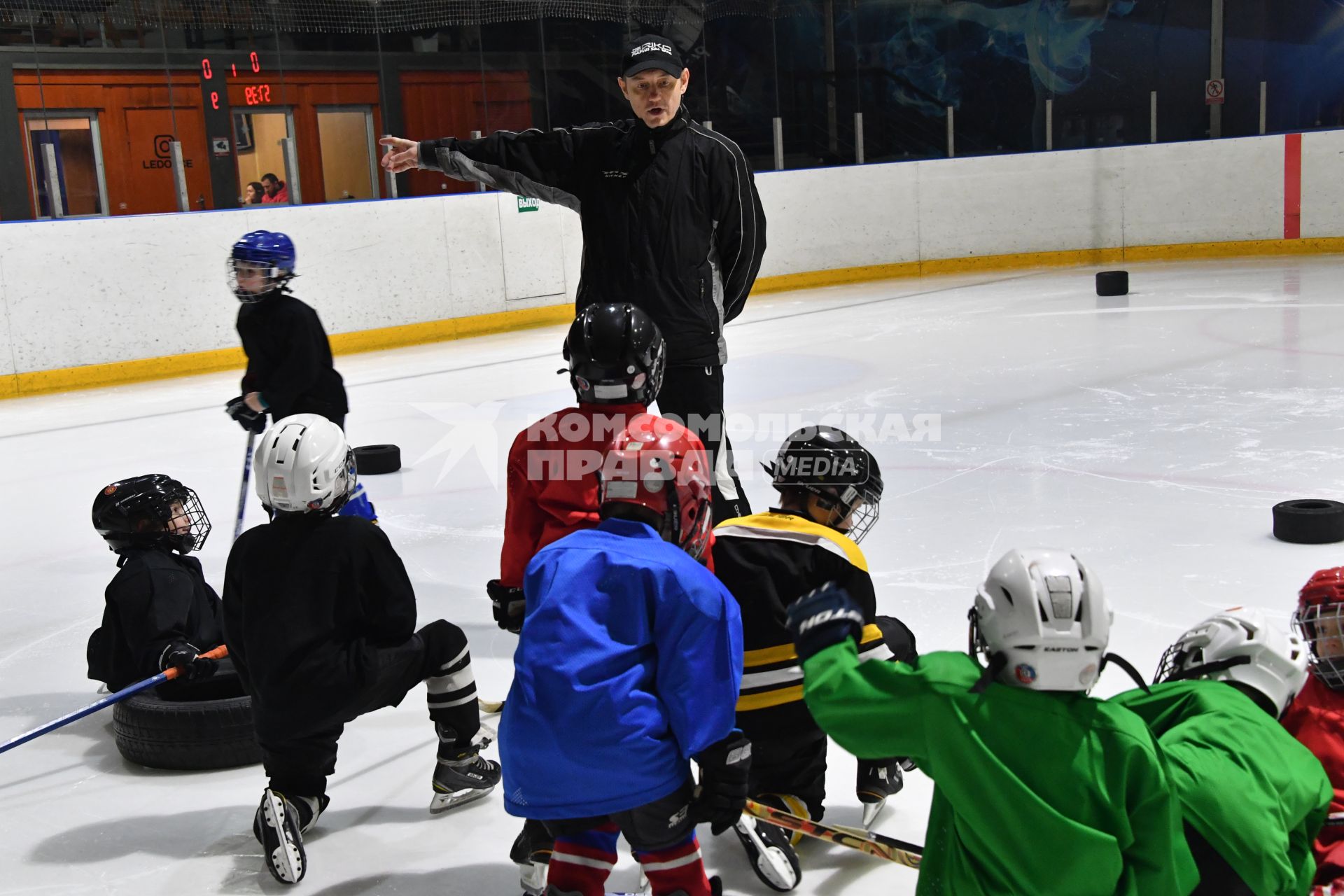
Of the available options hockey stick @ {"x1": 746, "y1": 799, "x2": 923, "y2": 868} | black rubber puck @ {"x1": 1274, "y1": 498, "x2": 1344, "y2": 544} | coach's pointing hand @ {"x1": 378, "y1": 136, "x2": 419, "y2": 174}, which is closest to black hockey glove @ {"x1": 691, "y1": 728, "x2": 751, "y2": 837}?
hockey stick @ {"x1": 746, "y1": 799, "x2": 923, "y2": 868}

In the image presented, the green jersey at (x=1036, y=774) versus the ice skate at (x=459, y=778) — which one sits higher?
the green jersey at (x=1036, y=774)

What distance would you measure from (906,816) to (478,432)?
165 inches

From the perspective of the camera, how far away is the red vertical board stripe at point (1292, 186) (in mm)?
11555

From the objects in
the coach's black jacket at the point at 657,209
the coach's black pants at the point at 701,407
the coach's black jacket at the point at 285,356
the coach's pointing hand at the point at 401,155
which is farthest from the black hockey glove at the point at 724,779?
the coach's black jacket at the point at 285,356

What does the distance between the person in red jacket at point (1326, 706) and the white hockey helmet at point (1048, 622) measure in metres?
0.51

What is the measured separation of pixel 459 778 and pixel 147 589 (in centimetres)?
85

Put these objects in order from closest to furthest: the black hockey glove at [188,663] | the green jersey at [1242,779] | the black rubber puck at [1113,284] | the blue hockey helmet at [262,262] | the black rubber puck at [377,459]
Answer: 1. the green jersey at [1242,779]
2. the black hockey glove at [188,663]
3. the blue hockey helmet at [262,262]
4. the black rubber puck at [377,459]
5. the black rubber puck at [1113,284]

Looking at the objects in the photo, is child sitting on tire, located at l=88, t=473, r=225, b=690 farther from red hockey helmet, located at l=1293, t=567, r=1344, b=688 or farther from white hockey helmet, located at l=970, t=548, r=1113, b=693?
red hockey helmet, located at l=1293, t=567, r=1344, b=688

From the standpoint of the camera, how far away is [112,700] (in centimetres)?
271

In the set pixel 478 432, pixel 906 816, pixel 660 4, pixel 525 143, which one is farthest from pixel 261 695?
pixel 660 4

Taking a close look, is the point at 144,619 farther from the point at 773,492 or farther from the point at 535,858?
the point at 773,492

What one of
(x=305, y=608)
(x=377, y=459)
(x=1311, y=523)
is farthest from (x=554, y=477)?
(x=377, y=459)

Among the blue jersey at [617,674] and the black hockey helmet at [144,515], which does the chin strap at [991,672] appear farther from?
the black hockey helmet at [144,515]

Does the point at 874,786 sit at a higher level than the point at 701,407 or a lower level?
lower
